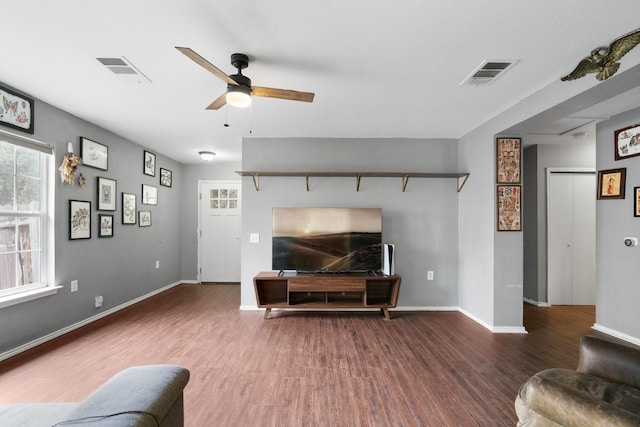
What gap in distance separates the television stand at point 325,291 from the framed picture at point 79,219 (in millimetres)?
2074

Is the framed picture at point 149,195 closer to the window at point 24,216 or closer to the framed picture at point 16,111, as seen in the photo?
the window at point 24,216

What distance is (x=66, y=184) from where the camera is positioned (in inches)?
126

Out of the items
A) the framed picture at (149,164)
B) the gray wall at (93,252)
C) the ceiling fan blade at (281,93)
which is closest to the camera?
the ceiling fan blade at (281,93)

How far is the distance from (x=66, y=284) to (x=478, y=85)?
4609 mm

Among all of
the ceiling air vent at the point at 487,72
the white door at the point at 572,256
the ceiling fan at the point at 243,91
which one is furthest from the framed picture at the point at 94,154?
the white door at the point at 572,256

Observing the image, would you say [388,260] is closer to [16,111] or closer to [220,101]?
[220,101]

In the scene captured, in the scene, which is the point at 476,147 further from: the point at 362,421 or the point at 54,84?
the point at 54,84

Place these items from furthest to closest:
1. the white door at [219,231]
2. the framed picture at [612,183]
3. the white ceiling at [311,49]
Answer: the white door at [219,231]
the framed picture at [612,183]
the white ceiling at [311,49]

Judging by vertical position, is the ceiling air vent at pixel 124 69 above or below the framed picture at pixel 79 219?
above

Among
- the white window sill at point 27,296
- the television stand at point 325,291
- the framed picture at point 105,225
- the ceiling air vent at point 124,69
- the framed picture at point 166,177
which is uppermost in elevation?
the ceiling air vent at point 124,69

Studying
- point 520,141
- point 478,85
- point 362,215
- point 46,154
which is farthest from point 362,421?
point 46,154

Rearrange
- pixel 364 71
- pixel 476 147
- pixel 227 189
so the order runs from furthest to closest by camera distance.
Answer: pixel 227 189
pixel 476 147
pixel 364 71

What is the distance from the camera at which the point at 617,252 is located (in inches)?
123

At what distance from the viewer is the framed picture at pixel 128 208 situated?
420cm
